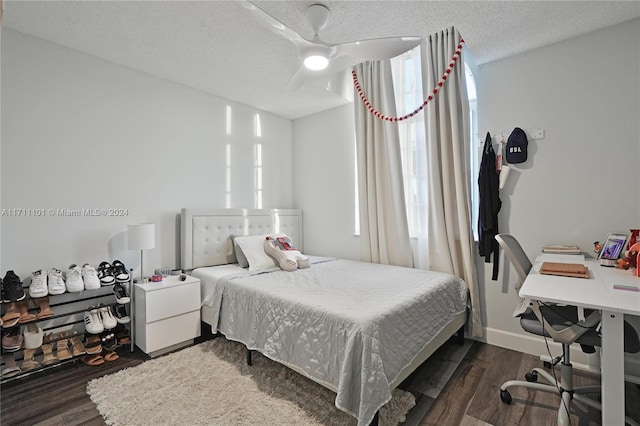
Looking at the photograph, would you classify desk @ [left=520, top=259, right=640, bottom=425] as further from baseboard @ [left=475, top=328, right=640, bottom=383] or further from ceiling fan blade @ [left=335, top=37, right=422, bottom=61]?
ceiling fan blade @ [left=335, top=37, right=422, bottom=61]

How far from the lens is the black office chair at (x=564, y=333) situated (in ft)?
5.54

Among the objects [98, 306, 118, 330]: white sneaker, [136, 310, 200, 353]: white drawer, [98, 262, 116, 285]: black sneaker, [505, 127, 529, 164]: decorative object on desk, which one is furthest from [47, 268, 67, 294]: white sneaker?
[505, 127, 529, 164]: decorative object on desk

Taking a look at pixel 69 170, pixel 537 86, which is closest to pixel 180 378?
pixel 69 170

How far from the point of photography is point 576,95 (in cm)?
252

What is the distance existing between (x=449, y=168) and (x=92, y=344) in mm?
3396

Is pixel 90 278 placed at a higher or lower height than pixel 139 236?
lower

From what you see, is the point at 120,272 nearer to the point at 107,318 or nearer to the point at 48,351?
the point at 107,318

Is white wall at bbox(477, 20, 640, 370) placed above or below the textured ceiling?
below

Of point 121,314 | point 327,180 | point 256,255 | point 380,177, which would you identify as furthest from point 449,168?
point 121,314

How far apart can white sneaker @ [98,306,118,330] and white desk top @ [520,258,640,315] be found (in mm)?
2920

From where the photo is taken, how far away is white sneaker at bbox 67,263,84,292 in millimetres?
2396

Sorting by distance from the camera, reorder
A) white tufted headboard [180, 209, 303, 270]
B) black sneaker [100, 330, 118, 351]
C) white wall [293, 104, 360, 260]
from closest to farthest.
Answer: black sneaker [100, 330, 118, 351] < white tufted headboard [180, 209, 303, 270] < white wall [293, 104, 360, 260]

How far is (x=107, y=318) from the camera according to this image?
8.43 feet

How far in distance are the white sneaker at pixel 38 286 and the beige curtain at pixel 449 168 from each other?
125 inches
